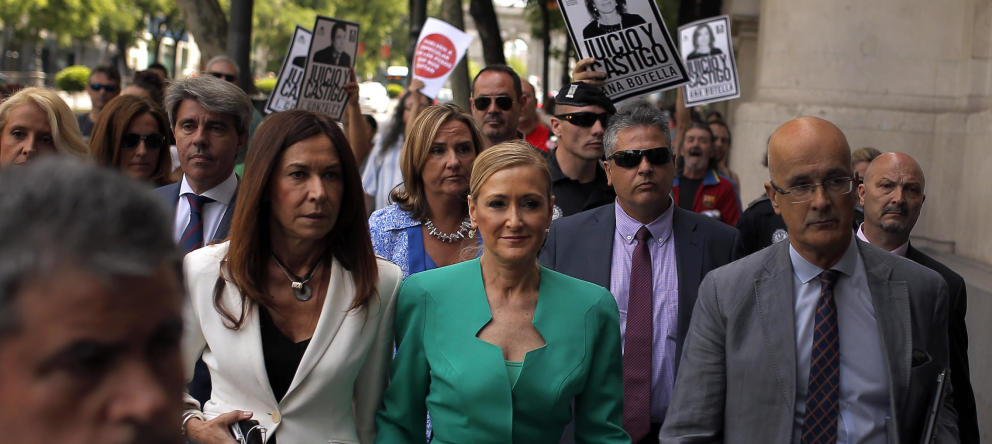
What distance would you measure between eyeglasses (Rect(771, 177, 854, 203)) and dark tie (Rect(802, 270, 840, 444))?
0.37 meters

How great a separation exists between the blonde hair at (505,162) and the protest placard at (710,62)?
613 cm

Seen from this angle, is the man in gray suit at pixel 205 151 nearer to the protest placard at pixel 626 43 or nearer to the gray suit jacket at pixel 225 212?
the gray suit jacket at pixel 225 212

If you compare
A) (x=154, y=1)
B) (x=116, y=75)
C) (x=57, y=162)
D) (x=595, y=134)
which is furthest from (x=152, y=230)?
(x=154, y=1)

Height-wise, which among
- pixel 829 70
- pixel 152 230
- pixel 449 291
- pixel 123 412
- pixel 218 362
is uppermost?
pixel 829 70

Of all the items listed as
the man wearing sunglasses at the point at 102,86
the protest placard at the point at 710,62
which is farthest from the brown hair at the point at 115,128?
the man wearing sunglasses at the point at 102,86

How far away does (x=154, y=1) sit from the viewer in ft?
198

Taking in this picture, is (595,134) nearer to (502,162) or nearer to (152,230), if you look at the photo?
(502,162)

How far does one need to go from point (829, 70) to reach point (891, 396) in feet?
23.1

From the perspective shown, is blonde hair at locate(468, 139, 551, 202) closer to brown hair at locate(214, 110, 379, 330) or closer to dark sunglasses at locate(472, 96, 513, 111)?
brown hair at locate(214, 110, 379, 330)

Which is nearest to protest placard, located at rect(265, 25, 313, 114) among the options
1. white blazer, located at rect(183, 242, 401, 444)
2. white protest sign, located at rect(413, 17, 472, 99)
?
white protest sign, located at rect(413, 17, 472, 99)

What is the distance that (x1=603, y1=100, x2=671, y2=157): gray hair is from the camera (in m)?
5.21

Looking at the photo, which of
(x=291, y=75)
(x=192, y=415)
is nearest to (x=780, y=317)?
(x=192, y=415)

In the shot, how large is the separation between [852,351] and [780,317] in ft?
0.81

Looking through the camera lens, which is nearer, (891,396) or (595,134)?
(891,396)
